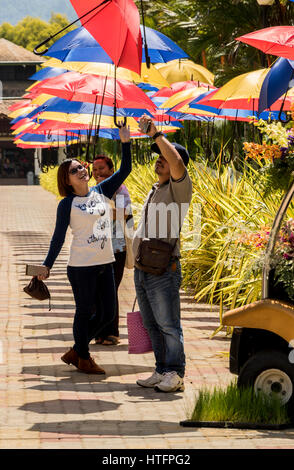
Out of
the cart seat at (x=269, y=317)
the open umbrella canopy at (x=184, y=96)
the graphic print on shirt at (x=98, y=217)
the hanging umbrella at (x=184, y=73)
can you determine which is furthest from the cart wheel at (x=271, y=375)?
the hanging umbrella at (x=184, y=73)

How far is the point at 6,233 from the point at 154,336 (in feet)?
51.8

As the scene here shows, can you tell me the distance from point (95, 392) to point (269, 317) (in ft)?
5.45

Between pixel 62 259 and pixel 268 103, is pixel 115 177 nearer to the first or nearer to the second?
pixel 268 103

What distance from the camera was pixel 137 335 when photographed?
738 cm

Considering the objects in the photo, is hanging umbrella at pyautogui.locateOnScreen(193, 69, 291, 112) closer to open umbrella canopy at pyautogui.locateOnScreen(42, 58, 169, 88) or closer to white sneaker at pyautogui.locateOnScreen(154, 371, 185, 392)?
open umbrella canopy at pyautogui.locateOnScreen(42, 58, 169, 88)

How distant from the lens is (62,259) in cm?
1756

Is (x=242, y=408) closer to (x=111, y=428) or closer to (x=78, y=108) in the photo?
(x=111, y=428)

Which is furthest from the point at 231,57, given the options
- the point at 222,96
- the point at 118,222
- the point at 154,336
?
the point at 154,336

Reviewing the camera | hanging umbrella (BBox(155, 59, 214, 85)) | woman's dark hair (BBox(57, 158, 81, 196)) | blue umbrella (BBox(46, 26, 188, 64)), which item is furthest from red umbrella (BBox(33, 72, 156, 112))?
hanging umbrella (BBox(155, 59, 214, 85))

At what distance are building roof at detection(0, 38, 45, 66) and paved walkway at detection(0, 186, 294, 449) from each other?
6197cm

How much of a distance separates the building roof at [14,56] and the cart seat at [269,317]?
6669cm

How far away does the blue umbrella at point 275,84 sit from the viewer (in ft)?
36.0

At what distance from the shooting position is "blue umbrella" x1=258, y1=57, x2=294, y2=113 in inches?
432

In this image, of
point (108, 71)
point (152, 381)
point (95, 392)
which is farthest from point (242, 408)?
point (108, 71)
